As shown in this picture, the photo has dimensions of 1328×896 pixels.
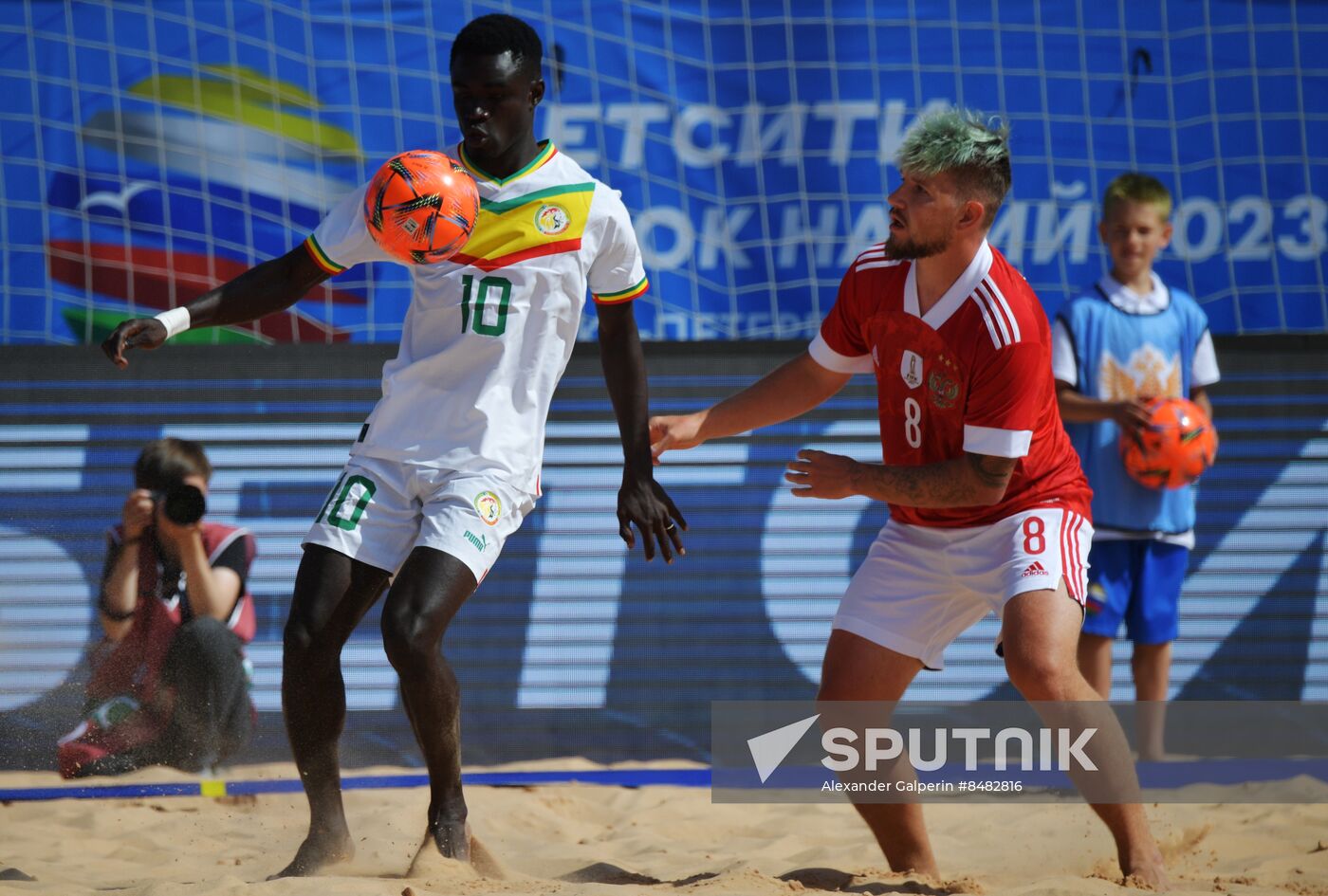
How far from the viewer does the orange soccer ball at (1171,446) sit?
551cm

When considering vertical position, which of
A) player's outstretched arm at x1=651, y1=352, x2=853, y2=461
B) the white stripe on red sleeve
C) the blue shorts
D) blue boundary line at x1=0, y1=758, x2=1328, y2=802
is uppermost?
player's outstretched arm at x1=651, y1=352, x2=853, y2=461

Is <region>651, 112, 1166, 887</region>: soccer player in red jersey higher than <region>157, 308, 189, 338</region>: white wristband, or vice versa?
<region>157, 308, 189, 338</region>: white wristband

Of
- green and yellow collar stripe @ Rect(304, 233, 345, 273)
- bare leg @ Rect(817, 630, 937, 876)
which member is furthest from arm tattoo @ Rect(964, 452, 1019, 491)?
green and yellow collar stripe @ Rect(304, 233, 345, 273)

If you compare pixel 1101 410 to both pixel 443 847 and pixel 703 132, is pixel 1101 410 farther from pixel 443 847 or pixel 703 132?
pixel 443 847

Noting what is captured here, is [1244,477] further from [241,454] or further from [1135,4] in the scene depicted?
[241,454]

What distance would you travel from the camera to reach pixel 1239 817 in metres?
4.84

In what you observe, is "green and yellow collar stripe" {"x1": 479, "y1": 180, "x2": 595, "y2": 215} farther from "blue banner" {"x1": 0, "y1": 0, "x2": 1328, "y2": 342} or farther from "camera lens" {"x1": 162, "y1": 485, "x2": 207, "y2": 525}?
"blue banner" {"x1": 0, "y1": 0, "x2": 1328, "y2": 342}

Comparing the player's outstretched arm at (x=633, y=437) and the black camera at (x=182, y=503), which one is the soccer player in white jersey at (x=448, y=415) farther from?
the black camera at (x=182, y=503)

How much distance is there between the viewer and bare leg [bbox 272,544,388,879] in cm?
364

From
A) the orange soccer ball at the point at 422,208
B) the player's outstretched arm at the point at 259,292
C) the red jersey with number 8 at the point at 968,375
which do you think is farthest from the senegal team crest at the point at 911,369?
the player's outstretched arm at the point at 259,292

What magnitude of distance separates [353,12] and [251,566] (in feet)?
9.88

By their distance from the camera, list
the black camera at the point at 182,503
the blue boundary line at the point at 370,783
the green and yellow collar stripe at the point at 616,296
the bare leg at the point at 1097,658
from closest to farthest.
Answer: the green and yellow collar stripe at the point at 616,296
the blue boundary line at the point at 370,783
the black camera at the point at 182,503
the bare leg at the point at 1097,658

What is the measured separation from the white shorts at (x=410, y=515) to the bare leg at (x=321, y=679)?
54 millimetres

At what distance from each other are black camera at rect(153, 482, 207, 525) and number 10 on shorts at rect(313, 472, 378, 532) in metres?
1.73
